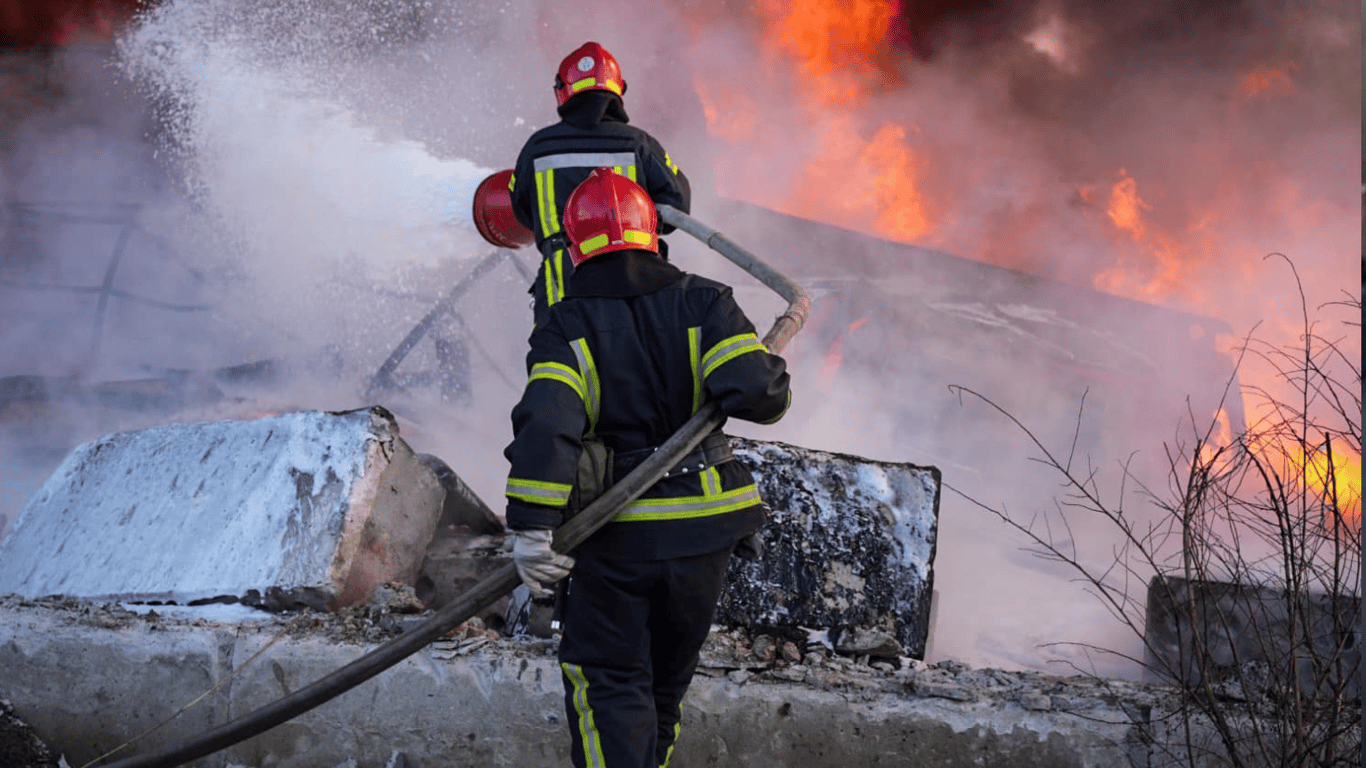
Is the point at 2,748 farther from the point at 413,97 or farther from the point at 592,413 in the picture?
the point at 413,97

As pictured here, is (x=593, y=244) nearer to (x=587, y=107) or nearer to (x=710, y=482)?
(x=710, y=482)

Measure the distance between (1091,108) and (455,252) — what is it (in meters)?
4.75

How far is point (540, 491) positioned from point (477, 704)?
112 centimetres

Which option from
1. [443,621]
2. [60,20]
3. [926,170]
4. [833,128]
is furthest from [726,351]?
[60,20]

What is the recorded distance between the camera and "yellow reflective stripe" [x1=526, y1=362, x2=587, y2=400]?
6.93 ft

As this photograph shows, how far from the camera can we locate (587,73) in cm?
352

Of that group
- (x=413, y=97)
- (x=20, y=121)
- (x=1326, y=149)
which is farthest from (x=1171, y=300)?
(x=20, y=121)

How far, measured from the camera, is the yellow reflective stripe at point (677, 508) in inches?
87.7

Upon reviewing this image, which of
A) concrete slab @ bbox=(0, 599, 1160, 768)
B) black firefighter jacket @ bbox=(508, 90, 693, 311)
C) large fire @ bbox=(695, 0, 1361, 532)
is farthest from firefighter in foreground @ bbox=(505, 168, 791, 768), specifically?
large fire @ bbox=(695, 0, 1361, 532)

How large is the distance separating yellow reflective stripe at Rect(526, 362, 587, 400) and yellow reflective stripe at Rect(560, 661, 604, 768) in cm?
68

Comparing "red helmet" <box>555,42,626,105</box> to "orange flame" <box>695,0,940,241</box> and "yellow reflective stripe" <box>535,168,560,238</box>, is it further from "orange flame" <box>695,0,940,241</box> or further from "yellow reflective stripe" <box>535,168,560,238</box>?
"orange flame" <box>695,0,940,241</box>

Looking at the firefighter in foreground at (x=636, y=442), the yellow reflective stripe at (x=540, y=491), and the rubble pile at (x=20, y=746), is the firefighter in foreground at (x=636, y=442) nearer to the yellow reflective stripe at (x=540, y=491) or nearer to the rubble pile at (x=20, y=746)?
the yellow reflective stripe at (x=540, y=491)

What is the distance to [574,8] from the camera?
22.5 ft

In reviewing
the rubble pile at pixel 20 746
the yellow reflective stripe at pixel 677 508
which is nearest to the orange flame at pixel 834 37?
the yellow reflective stripe at pixel 677 508
